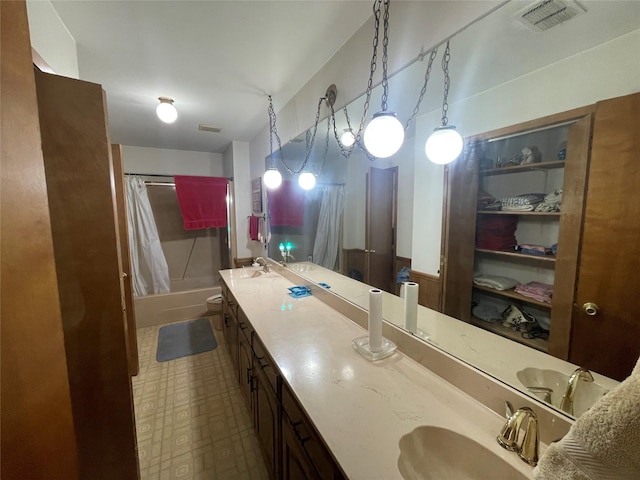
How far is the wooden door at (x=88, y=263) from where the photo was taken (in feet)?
3.15

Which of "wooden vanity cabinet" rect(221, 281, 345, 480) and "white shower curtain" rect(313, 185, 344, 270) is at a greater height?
"white shower curtain" rect(313, 185, 344, 270)

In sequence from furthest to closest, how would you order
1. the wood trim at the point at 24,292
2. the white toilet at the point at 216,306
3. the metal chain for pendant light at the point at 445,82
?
the white toilet at the point at 216,306
the metal chain for pendant light at the point at 445,82
the wood trim at the point at 24,292

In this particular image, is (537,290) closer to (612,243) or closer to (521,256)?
(521,256)

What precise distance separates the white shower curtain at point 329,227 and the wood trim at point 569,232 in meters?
1.25

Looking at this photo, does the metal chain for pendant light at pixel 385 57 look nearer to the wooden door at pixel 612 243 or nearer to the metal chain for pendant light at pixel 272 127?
the wooden door at pixel 612 243

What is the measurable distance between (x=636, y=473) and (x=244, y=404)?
2.07 m

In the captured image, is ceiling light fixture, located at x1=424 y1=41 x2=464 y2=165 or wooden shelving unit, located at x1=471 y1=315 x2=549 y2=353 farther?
ceiling light fixture, located at x1=424 y1=41 x2=464 y2=165

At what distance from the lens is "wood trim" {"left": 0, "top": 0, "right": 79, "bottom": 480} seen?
1.70ft

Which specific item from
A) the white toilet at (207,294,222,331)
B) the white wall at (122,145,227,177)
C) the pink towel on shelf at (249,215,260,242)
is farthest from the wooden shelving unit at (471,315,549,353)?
the white wall at (122,145,227,177)

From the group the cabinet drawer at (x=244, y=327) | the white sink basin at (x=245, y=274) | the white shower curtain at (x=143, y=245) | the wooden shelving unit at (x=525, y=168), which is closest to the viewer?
the wooden shelving unit at (x=525, y=168)

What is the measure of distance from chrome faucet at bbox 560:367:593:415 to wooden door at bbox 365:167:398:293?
A: 753mm

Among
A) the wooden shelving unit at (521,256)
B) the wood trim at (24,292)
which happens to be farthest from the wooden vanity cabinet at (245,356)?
the wooden shelving unit at (521,256)

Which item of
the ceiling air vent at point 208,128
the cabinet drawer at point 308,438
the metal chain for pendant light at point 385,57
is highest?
the ceiling air vent at point 208,128

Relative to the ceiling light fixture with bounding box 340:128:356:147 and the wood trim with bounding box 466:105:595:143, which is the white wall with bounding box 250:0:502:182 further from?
the wood trim with bounding box 466:105:595:143
